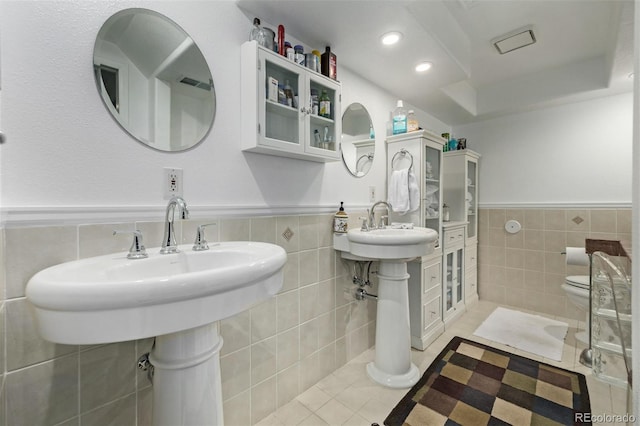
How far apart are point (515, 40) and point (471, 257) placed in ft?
6.40

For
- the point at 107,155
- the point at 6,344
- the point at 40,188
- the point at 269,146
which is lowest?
the point at 6,344

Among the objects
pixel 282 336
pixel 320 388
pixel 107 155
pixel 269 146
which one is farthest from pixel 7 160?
pixel 320 388

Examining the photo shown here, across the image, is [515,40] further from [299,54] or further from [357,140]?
[299,54]

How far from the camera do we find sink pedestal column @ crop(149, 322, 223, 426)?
0.68 meters

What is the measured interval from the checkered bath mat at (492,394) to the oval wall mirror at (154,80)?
5.42ft

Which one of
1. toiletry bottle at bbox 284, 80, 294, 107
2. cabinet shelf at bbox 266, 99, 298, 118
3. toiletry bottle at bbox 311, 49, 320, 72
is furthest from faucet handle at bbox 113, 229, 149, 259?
toiletry bottle at bbox 311, 49, 320, 72

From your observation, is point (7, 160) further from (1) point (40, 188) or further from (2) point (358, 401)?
(2) point (358, 401)

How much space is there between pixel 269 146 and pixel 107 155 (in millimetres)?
579

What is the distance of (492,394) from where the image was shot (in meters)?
1.44

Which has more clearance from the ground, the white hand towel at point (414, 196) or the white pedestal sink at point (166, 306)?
the white hand towel at point (414, 196)

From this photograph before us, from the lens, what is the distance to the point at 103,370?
826mm

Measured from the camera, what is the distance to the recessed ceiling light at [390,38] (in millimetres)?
1387

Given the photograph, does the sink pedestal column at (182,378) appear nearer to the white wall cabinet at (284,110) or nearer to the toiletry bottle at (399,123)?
the white wall cabinet at (284,110)

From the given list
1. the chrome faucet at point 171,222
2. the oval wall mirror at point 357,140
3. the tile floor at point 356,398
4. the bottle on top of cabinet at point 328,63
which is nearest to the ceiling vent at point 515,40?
the oval wall mirror at point 357,140
